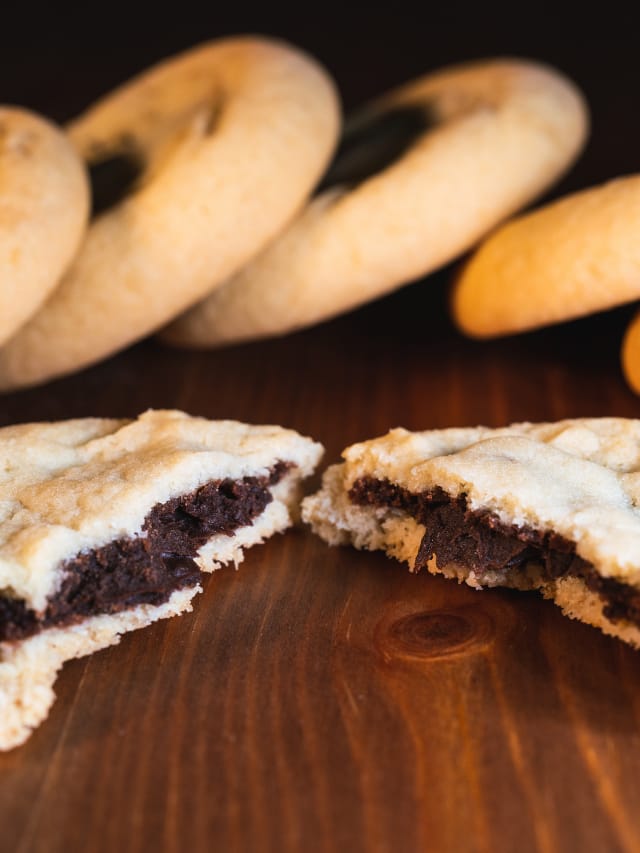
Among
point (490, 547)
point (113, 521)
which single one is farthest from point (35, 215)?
point (490, 547)

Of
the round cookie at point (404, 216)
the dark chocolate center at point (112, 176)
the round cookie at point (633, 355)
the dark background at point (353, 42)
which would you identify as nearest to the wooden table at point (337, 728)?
the round cookie at point (404, 216)

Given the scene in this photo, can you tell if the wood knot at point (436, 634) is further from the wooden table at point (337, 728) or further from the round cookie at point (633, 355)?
the round cookie at point (633, 355)

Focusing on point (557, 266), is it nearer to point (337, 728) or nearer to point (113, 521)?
point (113, 521)

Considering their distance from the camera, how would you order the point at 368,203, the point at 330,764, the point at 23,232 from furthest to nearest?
the point at 368,203, the point at 23,232, the point at 330,764

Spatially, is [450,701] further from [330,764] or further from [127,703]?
[127,703]

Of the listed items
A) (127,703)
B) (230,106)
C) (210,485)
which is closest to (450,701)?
(127,703)

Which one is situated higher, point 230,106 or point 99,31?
point 230,106
